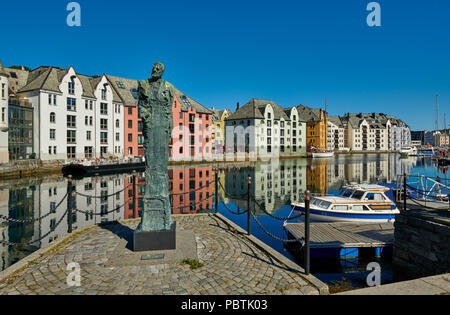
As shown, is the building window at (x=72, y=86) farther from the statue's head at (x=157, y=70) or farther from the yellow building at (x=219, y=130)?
the statue's head at (x=157, y=70)

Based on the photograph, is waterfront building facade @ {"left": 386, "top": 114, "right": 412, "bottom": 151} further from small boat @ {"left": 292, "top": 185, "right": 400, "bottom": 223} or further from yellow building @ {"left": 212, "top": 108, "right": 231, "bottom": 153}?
small boat @ {"left": 292, "top": 185, "right": 400, "bottom": 223}

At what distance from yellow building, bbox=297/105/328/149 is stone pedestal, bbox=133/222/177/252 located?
9559 centimetres

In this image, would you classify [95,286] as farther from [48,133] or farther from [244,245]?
[48,133]

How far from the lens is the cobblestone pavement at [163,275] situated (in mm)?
5273

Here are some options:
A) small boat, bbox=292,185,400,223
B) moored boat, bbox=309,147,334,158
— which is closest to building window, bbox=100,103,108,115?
small boat, bbox=292,185,400,223

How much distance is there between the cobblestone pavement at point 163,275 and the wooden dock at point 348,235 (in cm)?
480

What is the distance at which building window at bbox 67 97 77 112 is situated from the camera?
4556 centimetres

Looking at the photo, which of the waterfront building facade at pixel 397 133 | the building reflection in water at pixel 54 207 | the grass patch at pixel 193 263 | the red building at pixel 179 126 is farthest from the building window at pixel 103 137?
the waterfront building facade at pixel 397 133

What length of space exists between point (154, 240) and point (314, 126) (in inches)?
3859

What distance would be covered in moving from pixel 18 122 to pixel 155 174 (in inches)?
1680

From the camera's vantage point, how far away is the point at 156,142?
759cm

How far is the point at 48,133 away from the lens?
42.1 m

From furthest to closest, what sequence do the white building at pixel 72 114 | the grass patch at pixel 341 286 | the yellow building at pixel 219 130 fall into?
the yellow building at pixel 219 130 → the white building at pixel 72 114 → the grass patch at pixel 341 286
